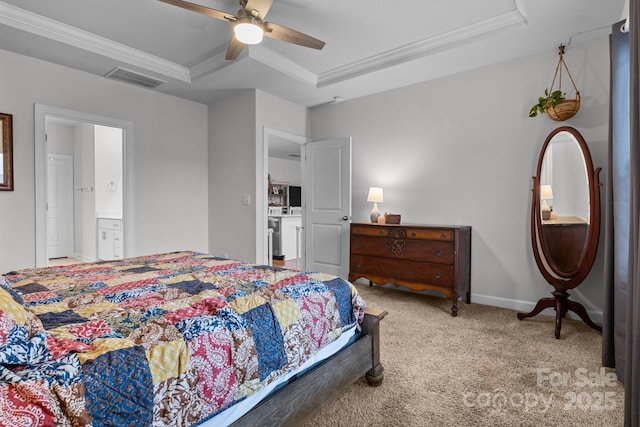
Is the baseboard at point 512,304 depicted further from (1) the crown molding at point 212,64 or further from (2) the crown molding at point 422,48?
(1) the crown molding at point 212,64

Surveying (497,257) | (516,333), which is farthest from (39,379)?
(497,257)

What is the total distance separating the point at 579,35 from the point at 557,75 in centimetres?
34

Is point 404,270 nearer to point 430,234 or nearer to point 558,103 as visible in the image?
point 430,234

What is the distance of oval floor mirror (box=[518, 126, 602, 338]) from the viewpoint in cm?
267

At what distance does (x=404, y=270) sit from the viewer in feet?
11.5

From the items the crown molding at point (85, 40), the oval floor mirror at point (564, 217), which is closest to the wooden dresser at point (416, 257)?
the oval floor mirror at point (564, 217)

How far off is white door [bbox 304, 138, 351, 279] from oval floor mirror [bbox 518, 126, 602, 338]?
2032 mm

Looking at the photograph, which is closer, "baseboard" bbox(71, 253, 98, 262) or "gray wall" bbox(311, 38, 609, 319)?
"gray wall" bbox(311, 38, 609, 319)

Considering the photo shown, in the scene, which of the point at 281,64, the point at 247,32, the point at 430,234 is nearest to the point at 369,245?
the point at 430,234

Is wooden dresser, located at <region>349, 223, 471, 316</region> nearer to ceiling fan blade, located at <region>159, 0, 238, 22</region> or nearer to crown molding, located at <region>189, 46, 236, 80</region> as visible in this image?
crown molding, located at <region>189, 46, 236, 80</region>

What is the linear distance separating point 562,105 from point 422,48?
1313 mm

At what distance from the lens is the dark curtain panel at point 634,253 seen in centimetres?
122

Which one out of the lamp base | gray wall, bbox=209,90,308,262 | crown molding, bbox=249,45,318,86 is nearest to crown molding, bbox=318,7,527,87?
crown molding, bbox=249,45,318,86

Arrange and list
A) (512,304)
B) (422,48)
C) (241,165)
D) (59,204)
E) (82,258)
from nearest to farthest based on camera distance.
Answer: (422,48) < (512,304) < (241,165) < (82,258) < (59,204)
